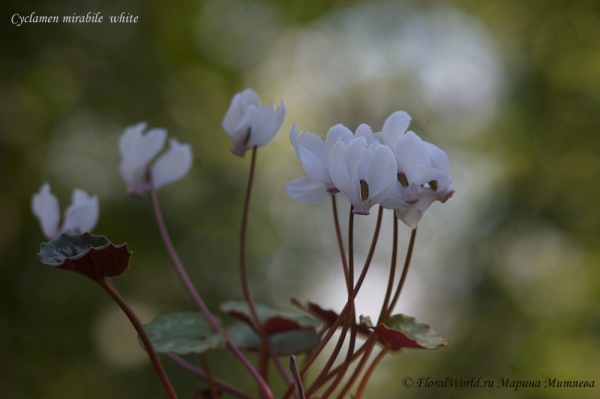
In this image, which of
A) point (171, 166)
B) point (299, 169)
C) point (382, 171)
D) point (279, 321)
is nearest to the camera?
point (382, 171)

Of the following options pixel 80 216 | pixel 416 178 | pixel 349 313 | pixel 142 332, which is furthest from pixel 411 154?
pixel 80 216

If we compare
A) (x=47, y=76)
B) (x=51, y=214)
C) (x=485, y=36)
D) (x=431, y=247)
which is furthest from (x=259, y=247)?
(x=51, y=214)

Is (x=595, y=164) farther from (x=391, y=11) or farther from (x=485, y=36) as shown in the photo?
(x=391, y=11)

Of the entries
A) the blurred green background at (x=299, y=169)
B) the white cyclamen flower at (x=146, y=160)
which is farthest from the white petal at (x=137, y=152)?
the blurred green background at (x=299, y=169)

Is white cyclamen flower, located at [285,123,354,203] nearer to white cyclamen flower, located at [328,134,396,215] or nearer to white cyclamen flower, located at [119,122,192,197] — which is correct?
white cyclamen flower, located at [328,134,396,215]

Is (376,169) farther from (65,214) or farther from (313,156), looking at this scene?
(65,214)

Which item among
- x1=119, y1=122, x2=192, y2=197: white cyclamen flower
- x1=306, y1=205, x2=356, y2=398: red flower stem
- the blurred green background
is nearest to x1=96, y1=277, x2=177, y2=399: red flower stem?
x1=306, y1=205, x2=356, y2=398: red flower stem

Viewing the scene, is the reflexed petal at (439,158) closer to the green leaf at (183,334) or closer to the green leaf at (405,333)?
the green leaf at (405,333)
